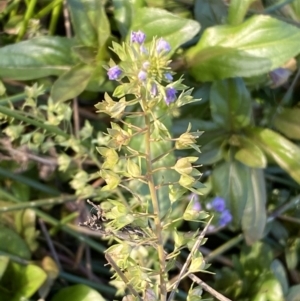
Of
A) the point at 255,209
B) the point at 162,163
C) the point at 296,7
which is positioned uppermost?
the point at 296,7

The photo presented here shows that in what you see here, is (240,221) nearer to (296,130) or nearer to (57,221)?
(296,130)

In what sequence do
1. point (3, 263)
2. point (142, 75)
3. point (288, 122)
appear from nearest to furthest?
1. point (142, 75)
2. point (3, 263)
3. point (288, 122)

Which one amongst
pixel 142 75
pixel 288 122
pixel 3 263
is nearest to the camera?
pixel 142 75

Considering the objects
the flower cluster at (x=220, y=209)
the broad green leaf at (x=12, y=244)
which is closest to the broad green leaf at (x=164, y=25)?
the flower cluster at (x=220, y=209)

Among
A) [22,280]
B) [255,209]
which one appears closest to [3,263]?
[22,280]

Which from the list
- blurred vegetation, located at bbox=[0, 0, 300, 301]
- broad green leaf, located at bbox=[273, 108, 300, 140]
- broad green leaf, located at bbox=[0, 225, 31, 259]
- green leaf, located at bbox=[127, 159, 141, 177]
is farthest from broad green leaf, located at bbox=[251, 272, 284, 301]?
green leaf, located at bbox=[127, 159, 141, 177]

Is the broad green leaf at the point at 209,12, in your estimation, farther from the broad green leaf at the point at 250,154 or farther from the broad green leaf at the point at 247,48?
the broad green leaf at the point at 250,154

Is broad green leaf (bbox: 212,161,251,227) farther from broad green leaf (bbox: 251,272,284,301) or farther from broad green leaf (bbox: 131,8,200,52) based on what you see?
broad green leaf (bbox: 131,8,200,52)

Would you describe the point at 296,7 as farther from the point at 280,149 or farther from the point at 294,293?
the point at 294,293
